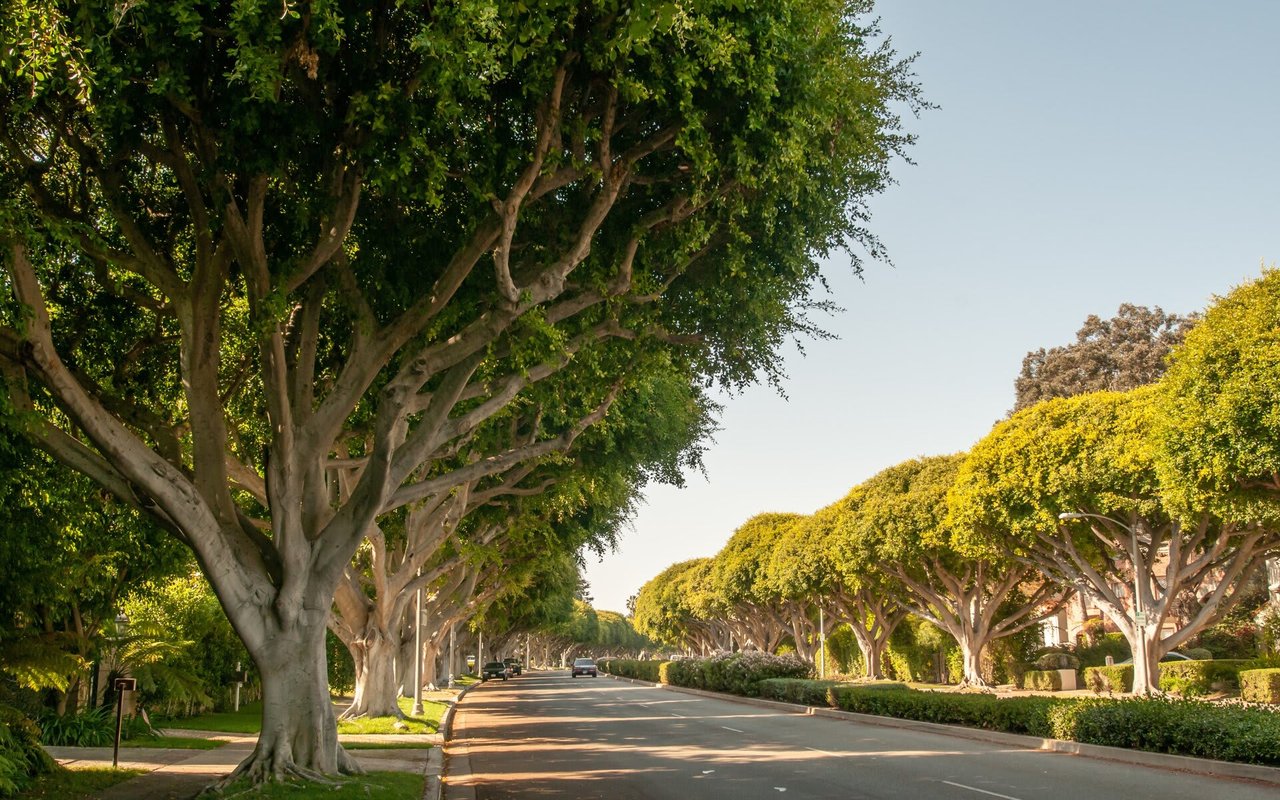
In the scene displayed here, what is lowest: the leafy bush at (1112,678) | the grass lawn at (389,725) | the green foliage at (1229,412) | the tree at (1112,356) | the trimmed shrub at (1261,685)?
the leafy bush at (1112,678)

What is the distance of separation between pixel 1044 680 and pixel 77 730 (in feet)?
132

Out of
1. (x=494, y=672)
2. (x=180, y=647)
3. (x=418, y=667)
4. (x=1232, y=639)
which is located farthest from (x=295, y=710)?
(x=494, y=672)

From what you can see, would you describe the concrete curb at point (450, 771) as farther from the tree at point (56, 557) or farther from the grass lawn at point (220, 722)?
the tree at point (56, 557)

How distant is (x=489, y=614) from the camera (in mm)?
61375

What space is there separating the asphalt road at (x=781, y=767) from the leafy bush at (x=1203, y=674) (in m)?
16.7

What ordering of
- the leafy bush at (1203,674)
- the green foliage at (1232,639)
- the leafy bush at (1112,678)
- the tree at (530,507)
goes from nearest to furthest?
the tree at (530,507) < the leafy bush at (1203,674) < the leafy bush at (1112,678) < the green foliage at (1232,639)

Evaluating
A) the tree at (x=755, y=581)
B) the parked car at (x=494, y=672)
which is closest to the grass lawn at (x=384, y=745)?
the tree at (x=755, y=581)

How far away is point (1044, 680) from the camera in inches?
1875

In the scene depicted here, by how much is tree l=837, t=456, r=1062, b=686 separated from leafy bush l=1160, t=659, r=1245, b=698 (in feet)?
20.4

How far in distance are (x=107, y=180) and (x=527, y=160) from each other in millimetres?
4819

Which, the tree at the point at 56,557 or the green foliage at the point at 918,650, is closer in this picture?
the tree at the point at 56,557

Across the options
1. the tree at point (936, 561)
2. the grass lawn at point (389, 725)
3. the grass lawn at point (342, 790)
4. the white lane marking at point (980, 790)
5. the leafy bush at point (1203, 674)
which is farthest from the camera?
→ the tree at point (936, 561)

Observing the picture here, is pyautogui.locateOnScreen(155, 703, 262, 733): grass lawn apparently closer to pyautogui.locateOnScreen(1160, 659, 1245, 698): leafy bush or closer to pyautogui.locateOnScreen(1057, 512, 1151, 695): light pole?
pyautogui.locateOnScreen(1057, 512, 1151, 695): light pole

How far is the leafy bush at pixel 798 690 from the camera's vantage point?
105 ft
